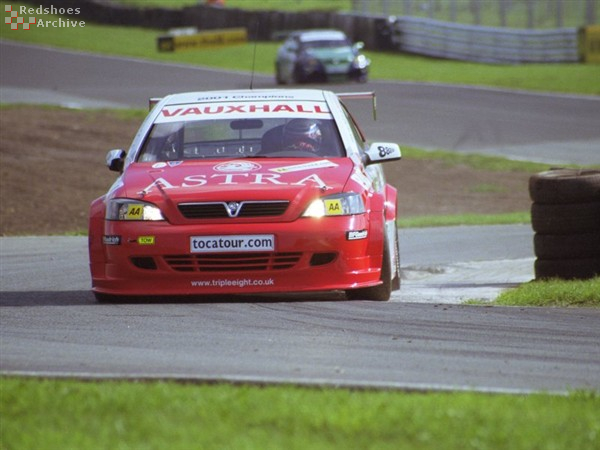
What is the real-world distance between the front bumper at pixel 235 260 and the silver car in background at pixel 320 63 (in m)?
25.8

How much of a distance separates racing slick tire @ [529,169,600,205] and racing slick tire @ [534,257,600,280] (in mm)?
439

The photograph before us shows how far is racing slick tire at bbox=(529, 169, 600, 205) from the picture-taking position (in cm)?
1012

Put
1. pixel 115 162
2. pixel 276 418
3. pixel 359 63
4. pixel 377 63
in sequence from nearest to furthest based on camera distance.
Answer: pixel 276 418 < pixel 115 162 < pixel 359 63 < pixel 377 63

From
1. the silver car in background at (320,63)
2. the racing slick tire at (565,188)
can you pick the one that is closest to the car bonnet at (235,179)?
the racing slick tire at (565,188)

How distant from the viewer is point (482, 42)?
136 feet

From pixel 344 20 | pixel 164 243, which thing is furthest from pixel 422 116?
pixel 164 243

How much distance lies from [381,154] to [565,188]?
5.01 feet

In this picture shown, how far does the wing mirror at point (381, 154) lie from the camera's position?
31.2ft

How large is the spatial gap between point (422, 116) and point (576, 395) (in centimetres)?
2351

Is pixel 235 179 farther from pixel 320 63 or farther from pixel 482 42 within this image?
pixel 482 42

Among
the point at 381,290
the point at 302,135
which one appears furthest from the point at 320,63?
the point at 381,290

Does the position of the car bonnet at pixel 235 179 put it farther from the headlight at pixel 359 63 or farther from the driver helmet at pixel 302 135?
the headlight at pixel 359 63

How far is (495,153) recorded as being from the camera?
24125 millimetres

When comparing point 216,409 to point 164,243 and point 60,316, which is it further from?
point 164,243
